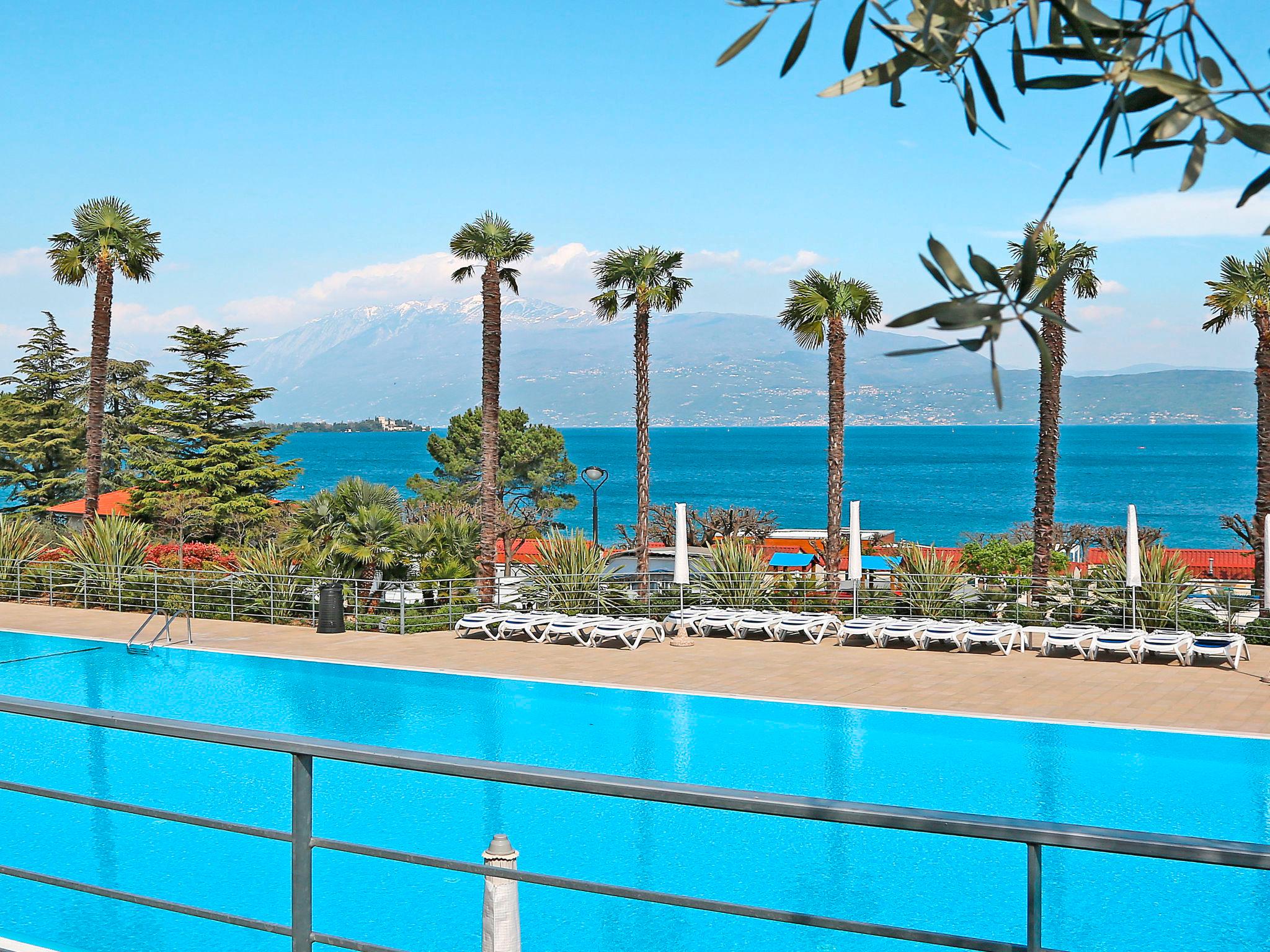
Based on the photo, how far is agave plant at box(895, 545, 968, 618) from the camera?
672 inches

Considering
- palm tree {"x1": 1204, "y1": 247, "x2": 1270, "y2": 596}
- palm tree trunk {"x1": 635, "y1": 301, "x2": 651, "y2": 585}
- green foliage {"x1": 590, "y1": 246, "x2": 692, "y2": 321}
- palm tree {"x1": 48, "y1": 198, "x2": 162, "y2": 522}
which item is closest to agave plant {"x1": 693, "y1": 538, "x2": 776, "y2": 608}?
palm tree trunk {"x1": 635, "y1": 301, "x2": 651, "y2": 585}

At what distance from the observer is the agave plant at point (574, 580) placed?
17859 mm

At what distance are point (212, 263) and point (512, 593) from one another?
148 feet

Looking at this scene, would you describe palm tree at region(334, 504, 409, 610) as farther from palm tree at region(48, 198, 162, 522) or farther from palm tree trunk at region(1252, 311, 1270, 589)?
palm tree trunk at region(1252, 311, 1270, 589)

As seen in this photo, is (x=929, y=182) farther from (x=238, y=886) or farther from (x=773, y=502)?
(x=773, y=502)

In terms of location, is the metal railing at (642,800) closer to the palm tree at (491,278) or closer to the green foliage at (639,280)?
the palm tree at (491,278)

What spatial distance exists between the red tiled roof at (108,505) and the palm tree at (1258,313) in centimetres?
2918

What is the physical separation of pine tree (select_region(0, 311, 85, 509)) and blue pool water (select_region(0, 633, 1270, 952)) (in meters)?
32.3

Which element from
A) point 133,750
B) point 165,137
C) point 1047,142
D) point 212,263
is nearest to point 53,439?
point 165,137

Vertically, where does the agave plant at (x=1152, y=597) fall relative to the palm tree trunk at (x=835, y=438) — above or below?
below

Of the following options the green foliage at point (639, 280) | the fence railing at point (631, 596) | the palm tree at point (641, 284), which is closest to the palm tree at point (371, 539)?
the fence railing at point (631, 596)

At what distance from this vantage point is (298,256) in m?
60.5

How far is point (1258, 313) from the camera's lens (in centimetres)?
1791

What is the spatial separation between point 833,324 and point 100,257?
664 inches
